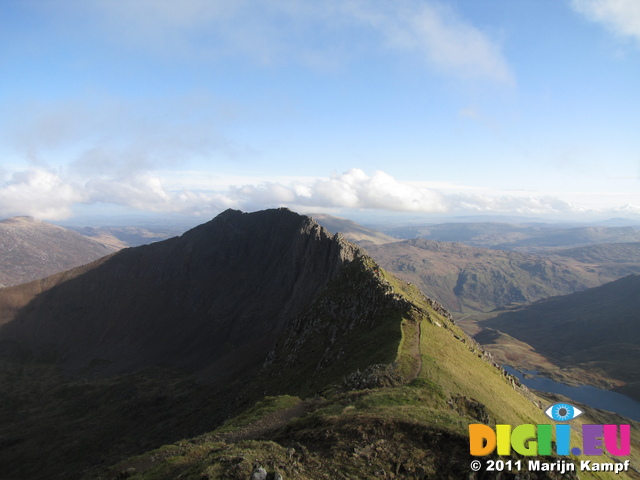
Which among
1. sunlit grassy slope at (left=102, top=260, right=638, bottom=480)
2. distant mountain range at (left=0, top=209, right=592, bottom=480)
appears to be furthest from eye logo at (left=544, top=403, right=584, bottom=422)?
distant mountain range at (left=0, top=209, right=592, bottom=480)

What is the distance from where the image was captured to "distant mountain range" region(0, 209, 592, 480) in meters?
28.6

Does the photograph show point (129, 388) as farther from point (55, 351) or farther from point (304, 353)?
point (304, 353)

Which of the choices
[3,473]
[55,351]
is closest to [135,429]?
[3,473]

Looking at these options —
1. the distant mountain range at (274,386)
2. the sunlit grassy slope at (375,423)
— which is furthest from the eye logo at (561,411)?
the distant mountain range at (274,386)

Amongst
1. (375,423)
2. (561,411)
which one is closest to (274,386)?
(375,423)

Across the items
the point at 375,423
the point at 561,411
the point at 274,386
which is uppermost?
the point at 375,423

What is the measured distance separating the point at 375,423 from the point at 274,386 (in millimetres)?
53740

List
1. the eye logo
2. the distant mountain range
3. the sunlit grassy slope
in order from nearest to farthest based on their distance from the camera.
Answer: the sunlit grassy slope < the distant mountain range < the eye logo

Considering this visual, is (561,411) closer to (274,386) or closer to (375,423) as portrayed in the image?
(375,423)

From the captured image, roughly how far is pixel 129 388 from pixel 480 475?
150m

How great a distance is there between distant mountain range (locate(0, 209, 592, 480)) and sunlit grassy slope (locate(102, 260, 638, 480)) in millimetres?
158

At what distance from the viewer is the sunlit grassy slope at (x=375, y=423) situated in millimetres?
25672

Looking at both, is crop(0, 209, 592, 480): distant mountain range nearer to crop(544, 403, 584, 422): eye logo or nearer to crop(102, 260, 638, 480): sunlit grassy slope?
crop(102, 260, 638, 480): sunlit grassy slope

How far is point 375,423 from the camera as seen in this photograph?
30672 mm
